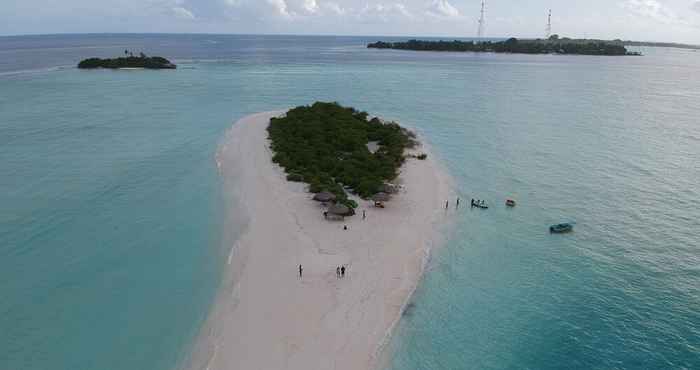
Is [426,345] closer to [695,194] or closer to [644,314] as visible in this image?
[644,314]

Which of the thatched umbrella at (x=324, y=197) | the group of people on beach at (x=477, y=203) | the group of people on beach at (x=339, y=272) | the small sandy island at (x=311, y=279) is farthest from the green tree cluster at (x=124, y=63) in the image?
the group of people on beach at (x=339, y=272)

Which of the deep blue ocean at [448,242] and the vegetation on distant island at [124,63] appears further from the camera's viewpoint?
the vegetation on distant island at [124,63]

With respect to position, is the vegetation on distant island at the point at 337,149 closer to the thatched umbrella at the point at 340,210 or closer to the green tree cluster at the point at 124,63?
the thatched umbrella at the point at 340,210

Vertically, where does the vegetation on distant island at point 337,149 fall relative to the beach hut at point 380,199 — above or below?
above

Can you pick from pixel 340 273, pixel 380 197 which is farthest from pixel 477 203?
pixel 340 273

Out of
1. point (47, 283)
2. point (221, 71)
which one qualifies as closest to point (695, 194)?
point (47, 283)

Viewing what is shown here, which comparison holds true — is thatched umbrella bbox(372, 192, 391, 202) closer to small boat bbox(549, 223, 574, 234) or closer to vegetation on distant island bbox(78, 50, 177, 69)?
small boat bbox(549, 223, 574, 234)

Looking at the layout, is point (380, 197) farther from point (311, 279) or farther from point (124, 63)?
point (124, 63)
